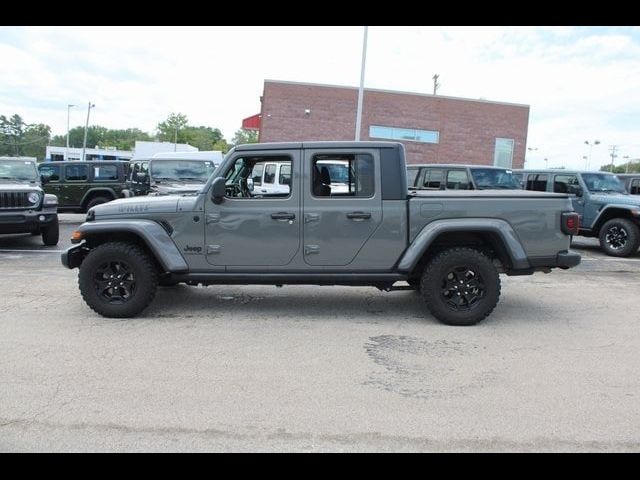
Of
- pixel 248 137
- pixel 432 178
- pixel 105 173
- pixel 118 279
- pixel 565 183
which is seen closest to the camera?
pixel 118 279

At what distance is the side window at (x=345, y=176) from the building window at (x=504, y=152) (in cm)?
2751

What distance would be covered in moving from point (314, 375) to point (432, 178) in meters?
8.13

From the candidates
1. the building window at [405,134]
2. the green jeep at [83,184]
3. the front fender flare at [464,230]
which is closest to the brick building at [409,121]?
the building window at [405,134]

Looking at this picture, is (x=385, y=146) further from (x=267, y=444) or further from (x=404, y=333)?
(x=267, y=444)

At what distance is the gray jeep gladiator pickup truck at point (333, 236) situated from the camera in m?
5.42

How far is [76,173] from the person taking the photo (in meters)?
15.4

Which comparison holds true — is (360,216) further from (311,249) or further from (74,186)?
(74,186)

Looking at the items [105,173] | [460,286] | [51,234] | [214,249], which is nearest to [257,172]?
[214,249]

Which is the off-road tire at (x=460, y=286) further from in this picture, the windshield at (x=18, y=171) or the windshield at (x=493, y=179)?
the windshield at (x=18, y=171)

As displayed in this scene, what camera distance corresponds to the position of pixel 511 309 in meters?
→ 6.31

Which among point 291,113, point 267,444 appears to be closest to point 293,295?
point 267,444

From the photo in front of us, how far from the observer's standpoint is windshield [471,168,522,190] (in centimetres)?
1120

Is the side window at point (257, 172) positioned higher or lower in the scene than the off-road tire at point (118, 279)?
higher
